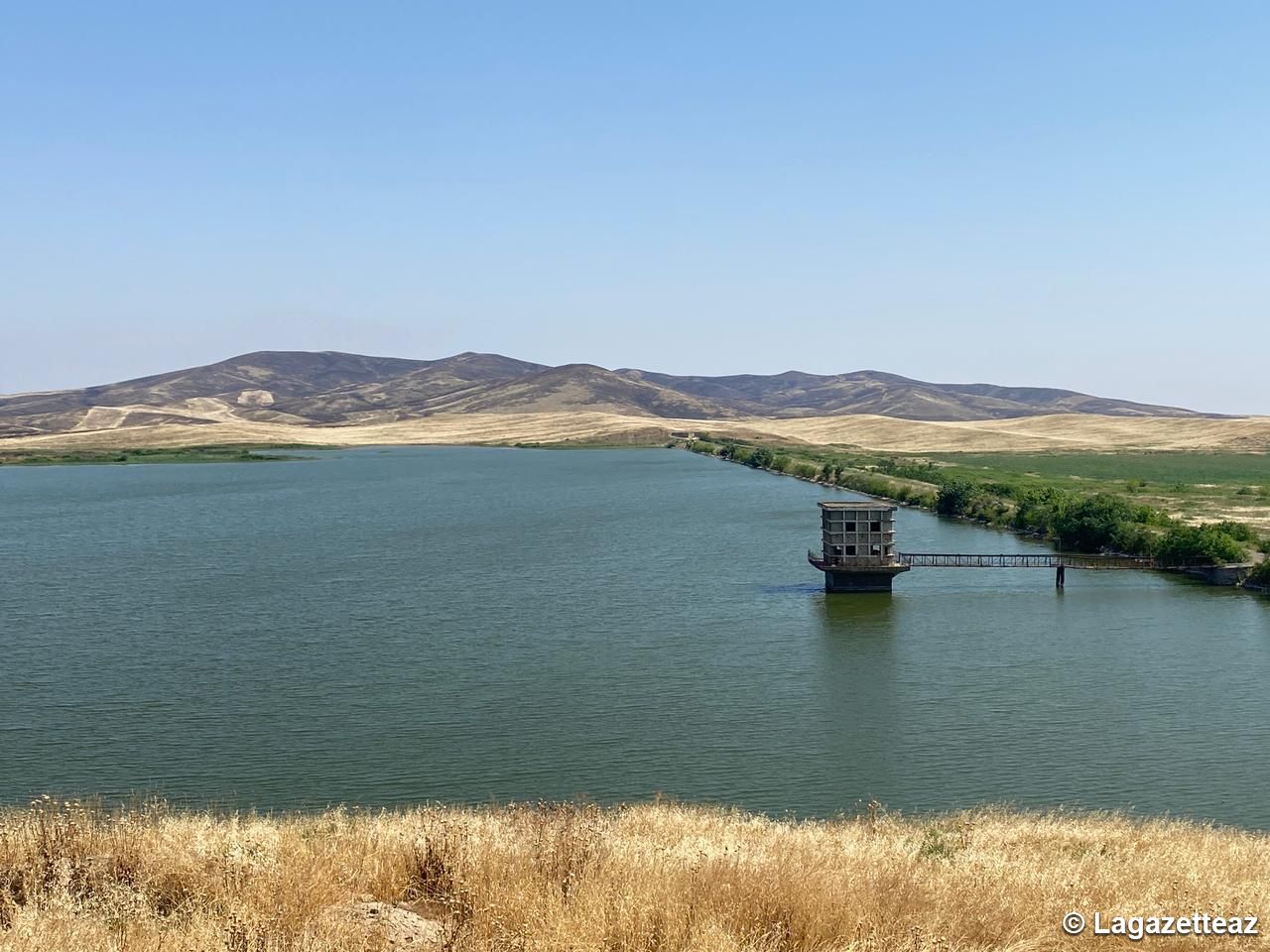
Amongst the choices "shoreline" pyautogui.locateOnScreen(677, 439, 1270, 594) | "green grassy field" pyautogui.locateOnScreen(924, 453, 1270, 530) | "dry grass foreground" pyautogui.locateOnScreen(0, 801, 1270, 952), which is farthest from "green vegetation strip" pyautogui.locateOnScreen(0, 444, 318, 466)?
"dry grass foreground" pyautogui.locateOnScreen(0, 801, 1270, 952)

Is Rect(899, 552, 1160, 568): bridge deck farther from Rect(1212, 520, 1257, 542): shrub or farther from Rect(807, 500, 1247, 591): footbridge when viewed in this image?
Rect(807, 500, 1247, 591): footbridge

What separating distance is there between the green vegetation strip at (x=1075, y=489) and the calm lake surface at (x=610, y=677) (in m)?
3.45

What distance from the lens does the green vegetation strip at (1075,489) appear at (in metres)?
54.6

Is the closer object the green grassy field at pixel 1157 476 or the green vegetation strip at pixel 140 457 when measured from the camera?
the green grassy field at pixel 1157 476

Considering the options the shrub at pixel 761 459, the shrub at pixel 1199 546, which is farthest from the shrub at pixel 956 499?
the shrub at pixel 761 459

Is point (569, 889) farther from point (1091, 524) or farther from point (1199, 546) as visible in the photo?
point (1091, 524)

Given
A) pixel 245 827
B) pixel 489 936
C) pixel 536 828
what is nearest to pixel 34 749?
pixel 245 827

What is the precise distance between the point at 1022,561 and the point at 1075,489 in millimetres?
37369

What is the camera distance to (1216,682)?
33562mm

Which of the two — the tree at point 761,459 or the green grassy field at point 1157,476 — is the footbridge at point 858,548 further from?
the tree at point 761,459

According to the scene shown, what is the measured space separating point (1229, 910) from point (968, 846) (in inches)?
190

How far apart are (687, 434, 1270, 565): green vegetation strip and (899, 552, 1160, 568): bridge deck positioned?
136cm

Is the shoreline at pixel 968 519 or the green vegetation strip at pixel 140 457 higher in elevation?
the green vegetation strip at pixel 140 457

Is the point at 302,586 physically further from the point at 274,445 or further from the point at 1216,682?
the point at 274,445
